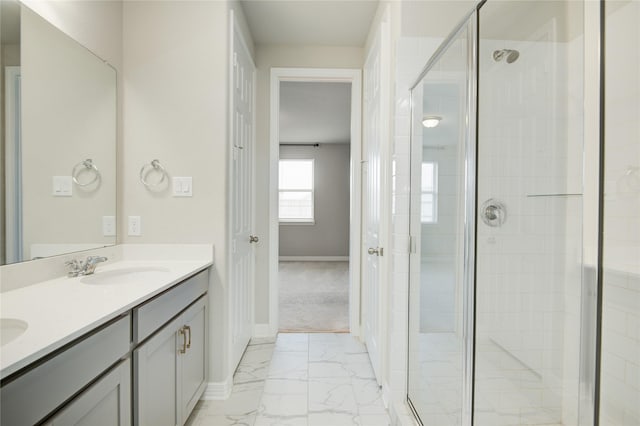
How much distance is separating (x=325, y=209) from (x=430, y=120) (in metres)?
5.91

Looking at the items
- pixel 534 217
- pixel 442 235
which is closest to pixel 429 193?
pixel 442 235

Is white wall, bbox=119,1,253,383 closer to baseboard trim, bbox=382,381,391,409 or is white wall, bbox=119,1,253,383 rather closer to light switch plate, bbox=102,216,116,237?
light switch plate, bbox=102,216,116,237

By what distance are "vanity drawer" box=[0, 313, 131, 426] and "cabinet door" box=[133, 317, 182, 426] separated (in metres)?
0.17

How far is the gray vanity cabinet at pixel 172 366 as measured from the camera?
1.27 m

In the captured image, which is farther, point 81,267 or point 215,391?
point 215,391

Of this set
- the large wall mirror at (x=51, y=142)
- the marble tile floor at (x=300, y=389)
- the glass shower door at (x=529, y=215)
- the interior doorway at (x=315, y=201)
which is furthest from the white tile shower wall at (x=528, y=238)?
the large wall mirror at (x=51, y=142)

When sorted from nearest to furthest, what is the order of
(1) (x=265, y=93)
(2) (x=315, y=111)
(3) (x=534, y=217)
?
(3) (x=534, y=217) → (1) (x=265, y=93) → (2) (x=315, y=111)

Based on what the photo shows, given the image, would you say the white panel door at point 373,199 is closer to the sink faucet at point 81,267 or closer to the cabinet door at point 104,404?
the cabinet door at point 104,404

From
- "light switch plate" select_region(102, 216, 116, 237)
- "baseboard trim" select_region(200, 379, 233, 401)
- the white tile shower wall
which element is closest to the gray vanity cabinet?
"baseboard trim" select_region(200, 379, 233, 401)

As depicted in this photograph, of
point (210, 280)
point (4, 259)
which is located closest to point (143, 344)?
point (4, 259)

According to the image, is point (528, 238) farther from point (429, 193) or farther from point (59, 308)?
point (59, 308)

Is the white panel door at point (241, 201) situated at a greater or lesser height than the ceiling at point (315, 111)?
lesser

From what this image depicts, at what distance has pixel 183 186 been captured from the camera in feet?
6.64

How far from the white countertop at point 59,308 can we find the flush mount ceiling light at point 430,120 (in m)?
1.43
